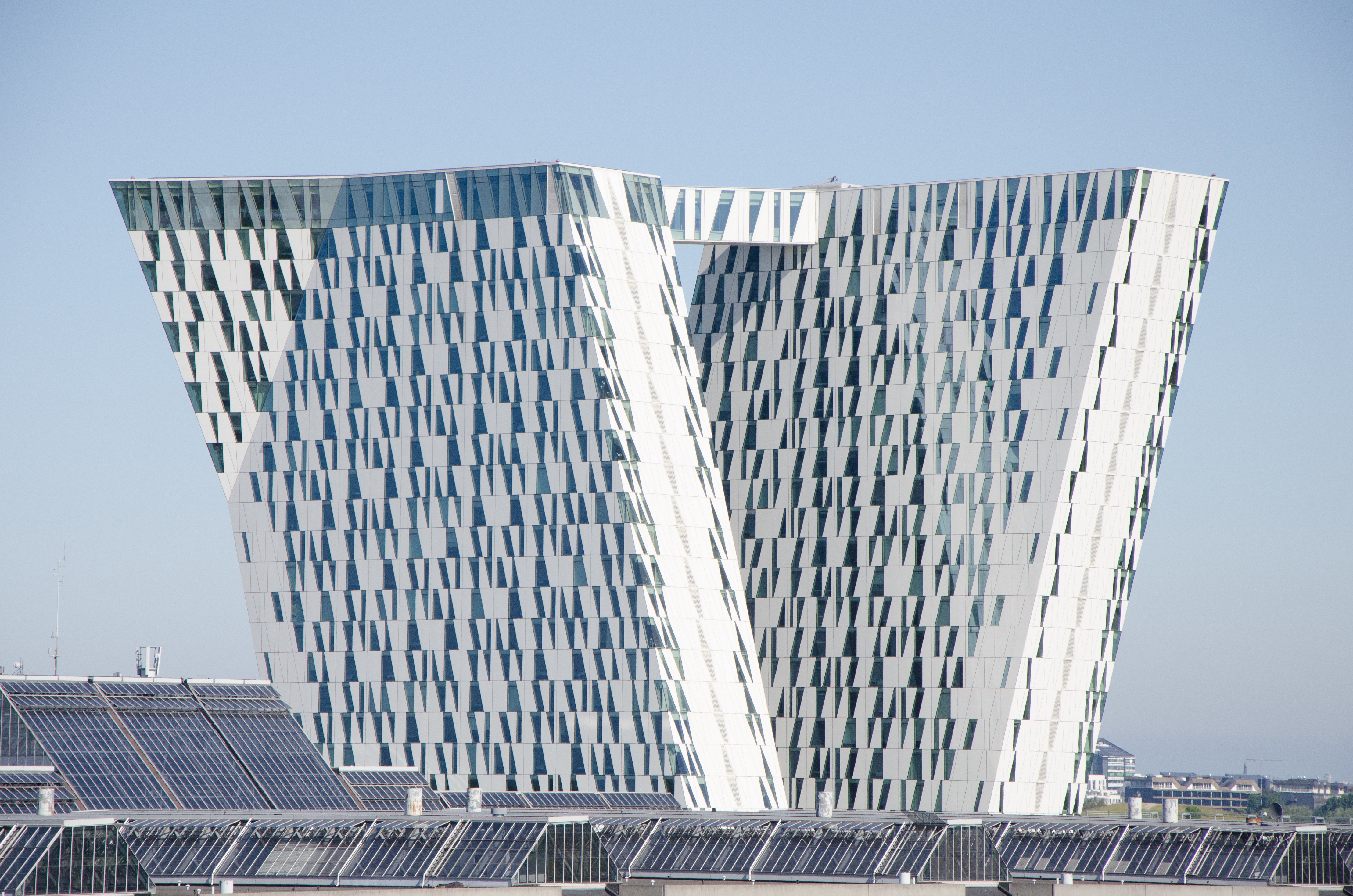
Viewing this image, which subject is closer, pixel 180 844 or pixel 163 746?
pixel 180 844

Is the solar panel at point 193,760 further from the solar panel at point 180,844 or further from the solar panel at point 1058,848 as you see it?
the solar panel at point 1058,848

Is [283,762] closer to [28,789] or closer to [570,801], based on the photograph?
[570,801]

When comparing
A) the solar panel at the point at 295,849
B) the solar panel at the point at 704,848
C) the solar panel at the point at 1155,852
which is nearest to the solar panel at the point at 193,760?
the solar panel at the point at 295,849

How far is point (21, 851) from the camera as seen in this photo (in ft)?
244

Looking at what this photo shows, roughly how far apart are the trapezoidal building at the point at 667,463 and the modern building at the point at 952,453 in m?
0.22

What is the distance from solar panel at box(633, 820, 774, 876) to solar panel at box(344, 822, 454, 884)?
9.60 metres

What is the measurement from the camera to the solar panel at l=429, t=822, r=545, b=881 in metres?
83.9

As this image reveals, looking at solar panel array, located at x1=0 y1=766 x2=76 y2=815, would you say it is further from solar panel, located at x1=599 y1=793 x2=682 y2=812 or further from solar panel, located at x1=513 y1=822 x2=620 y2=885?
solar panel, located at x1=599 y1=793 x2=682 y2=812

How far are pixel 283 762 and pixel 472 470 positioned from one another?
24358mm

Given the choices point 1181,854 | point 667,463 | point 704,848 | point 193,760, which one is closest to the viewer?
point 704,848

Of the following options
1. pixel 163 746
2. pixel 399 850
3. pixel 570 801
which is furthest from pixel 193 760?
pixel 399 850

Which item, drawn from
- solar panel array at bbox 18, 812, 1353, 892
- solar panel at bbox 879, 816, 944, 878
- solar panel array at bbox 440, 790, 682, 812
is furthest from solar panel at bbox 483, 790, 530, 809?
solar panel at bbox 879, 816, 944, 878

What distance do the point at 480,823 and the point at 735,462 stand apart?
5763 cm

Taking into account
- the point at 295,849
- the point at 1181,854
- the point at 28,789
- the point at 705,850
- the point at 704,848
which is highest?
the point at 28,789
